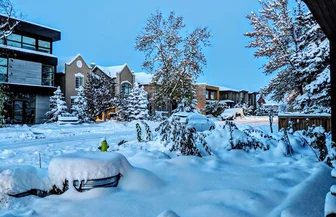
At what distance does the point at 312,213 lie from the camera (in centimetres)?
270

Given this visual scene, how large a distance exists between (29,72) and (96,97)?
5721mm

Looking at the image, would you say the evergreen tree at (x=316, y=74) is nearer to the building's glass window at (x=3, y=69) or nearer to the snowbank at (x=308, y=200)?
the snowbank at (x=308, y=200)

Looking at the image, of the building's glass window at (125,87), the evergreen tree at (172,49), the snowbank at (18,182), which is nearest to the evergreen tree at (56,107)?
the evergreen tree at (172,49)

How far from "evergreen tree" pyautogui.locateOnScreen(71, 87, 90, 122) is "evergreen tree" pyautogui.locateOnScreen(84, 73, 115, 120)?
0.42 meters

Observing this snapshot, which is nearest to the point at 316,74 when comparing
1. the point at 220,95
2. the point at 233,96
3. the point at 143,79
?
the point at 143,79

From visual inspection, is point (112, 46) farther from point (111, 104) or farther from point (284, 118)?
point (284, 118)

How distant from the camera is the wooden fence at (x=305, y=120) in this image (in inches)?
404

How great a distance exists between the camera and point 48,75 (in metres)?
25.2

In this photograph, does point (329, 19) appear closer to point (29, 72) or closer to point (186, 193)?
point (186, 193)

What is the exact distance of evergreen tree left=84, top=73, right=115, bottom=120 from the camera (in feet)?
80.5

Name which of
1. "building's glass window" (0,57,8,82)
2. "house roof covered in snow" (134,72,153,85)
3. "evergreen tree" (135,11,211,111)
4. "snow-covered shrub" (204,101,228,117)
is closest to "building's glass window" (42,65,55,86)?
"building's glass window" (0,57,8,82)

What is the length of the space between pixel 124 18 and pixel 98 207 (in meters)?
75.9

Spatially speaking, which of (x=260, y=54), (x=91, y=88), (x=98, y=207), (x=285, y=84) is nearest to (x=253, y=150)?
(x=98, y=207)

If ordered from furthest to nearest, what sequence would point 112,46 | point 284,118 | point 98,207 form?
1. point 112,46
2. point 284,118
3. point 98,207
